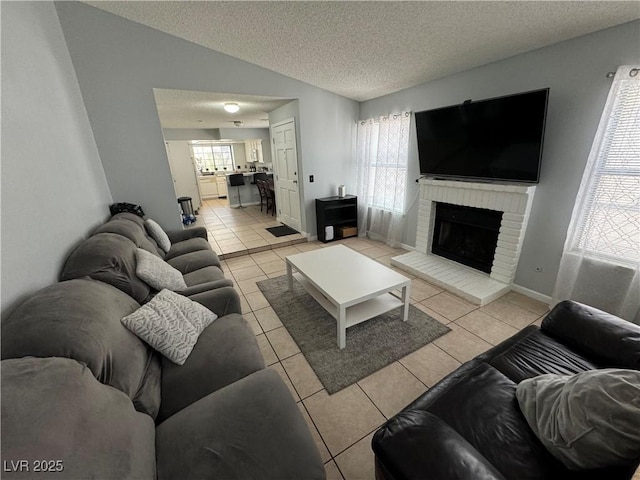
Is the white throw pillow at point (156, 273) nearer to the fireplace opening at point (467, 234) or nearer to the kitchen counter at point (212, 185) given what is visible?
the fireplace opening at point (467, 234)

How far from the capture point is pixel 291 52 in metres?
2.86

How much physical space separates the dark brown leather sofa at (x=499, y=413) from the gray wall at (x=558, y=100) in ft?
4.15

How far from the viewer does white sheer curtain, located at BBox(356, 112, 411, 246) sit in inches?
147

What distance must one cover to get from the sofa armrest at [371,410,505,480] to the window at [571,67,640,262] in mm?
2271

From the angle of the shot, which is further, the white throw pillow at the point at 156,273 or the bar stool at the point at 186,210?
the bar stool at the point at 186,210

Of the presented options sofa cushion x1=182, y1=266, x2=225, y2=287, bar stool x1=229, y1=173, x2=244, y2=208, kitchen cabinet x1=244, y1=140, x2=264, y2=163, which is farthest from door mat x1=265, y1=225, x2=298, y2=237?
kitchen cabinet x1=244, y1=140, x2=264, y2=163

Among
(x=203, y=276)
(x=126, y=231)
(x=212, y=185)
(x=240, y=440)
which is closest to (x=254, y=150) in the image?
(x=212, y=185)

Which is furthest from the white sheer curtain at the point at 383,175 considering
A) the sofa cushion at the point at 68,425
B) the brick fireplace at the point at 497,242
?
the sofa cushion at the point at 68,425

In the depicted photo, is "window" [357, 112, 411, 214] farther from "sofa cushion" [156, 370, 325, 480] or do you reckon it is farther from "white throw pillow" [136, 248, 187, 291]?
"sofa cushion" [156, 370, 325, 480]

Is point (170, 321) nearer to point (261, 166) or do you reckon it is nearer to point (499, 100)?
point (499, 100)

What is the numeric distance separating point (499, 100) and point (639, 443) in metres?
2.62

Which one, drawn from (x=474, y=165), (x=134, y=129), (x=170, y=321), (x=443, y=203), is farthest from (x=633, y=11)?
(x=134, y=129)

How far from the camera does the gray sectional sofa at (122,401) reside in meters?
0.67

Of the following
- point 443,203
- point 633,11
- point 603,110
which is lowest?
point 443,203
